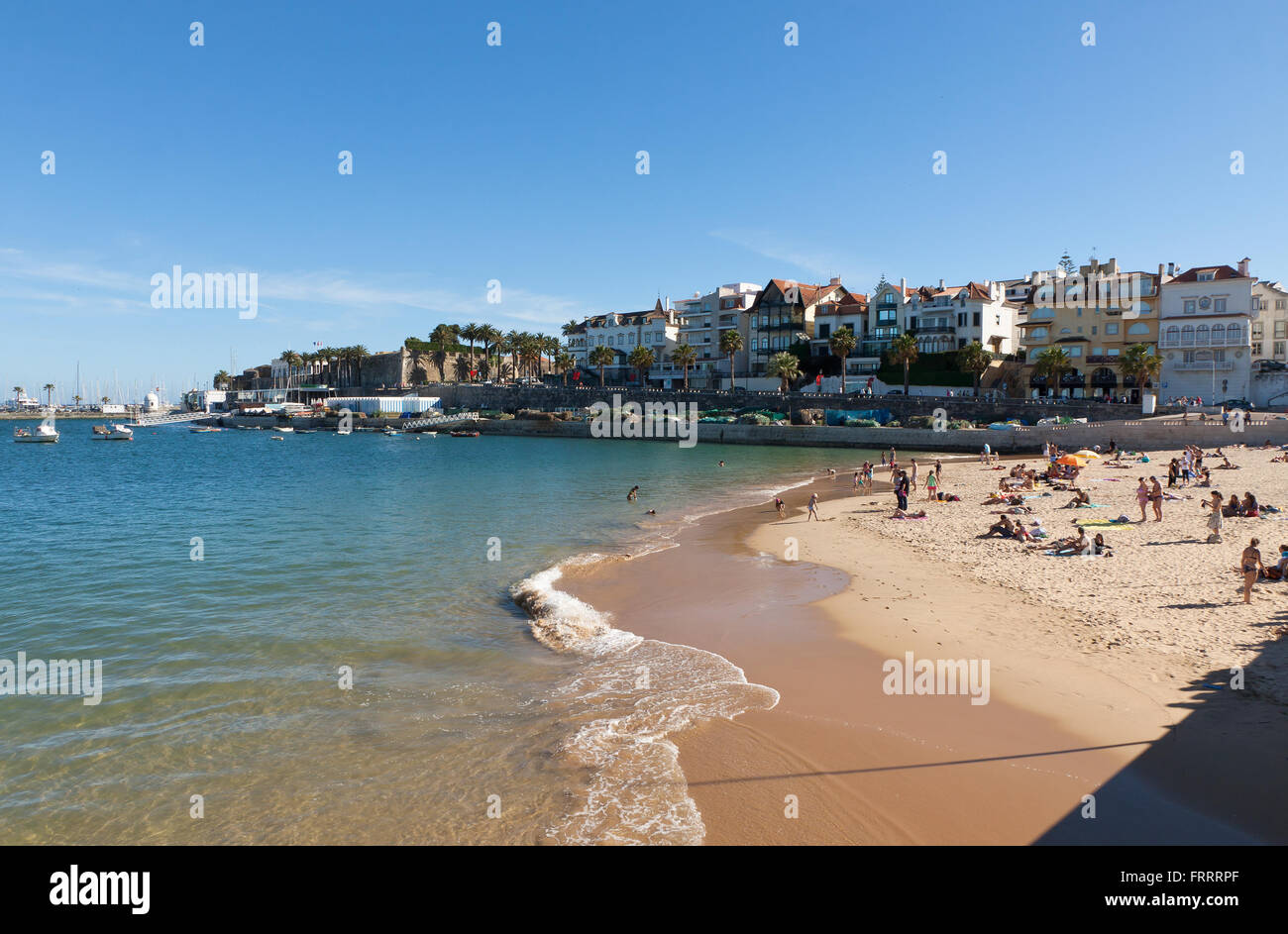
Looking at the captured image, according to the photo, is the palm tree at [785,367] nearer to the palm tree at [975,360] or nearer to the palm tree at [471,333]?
the palm tree at [975,360]

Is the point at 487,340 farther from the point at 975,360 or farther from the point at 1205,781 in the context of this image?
the point at 1205,781

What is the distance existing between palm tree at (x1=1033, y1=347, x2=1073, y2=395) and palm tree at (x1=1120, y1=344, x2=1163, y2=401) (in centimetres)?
503

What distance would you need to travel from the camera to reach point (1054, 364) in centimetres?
6844

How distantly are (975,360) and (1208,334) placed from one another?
19.2 meters

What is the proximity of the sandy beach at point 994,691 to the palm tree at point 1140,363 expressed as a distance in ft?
156

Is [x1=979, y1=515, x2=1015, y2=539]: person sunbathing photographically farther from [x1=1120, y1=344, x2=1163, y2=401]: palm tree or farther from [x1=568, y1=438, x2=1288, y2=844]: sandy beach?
[x1=1120, y1=344, x2=1163, y2=401]: palm tree

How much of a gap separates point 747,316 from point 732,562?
8519cm

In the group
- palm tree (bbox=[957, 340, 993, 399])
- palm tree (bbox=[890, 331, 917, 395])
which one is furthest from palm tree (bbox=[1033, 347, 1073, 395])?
palm tree (bbox=[890, 331, 917, 395])

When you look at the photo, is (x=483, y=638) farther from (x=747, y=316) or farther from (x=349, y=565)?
(x=747, y=316)

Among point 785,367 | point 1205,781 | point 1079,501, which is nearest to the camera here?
point 1205,781

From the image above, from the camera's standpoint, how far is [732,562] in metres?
22.6

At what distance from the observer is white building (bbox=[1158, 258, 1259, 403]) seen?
62.3 meters

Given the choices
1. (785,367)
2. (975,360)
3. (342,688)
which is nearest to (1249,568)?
(342,688)
